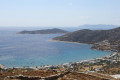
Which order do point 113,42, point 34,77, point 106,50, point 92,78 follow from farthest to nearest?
1. point 113,42
2. point 106,50
3. point 92,78
4. point 34,77

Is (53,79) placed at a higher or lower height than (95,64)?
higher

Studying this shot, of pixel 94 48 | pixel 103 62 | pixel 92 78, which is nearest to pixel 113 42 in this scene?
pixel 94 48

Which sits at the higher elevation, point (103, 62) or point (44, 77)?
point (44, 77)

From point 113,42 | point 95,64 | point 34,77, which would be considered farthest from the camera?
point 113,42

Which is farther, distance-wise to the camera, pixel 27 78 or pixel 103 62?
pixel 103 62

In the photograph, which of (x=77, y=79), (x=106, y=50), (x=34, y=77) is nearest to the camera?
(x=34, y=77)

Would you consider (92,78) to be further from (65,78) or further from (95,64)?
(95,64)

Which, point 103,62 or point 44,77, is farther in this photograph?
point 103,62

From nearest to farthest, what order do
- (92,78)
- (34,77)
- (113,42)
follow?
(34,77), (92,78), (113,42)

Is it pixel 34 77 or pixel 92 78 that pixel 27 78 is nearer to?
pixel 34 77
